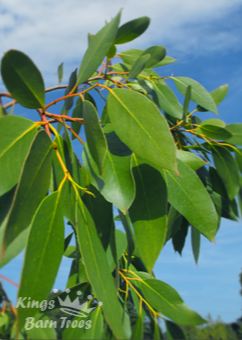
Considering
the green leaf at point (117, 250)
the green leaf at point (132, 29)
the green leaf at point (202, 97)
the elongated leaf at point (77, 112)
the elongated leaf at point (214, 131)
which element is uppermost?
the green leaf at point (202, 97)

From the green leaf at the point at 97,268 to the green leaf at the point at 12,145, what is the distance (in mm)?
97

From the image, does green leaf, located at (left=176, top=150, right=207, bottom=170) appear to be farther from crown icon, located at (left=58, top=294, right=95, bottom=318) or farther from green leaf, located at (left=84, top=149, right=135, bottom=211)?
crown icon, located at (left=58, top=294, right=95, bottom=318)

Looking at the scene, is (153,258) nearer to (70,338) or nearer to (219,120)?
(70,338)

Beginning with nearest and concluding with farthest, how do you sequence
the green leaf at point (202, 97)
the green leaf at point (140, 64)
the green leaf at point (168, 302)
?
Result: the green leaf at point (140, 64), the green leaf at point (168, 302), the green leaf at point (202, 97)

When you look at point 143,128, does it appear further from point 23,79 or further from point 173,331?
point 173,331

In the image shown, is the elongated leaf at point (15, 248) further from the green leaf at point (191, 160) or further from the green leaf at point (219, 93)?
the green leaf at point (219, 93)

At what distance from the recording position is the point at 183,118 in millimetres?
1231

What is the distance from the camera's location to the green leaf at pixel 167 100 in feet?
4.06

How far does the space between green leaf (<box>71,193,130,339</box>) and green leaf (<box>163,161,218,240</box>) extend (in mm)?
191

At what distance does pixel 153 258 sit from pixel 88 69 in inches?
11.5

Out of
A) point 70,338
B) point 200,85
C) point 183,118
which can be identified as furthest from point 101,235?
point 200,85

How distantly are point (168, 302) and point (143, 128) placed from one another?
42 centimetres

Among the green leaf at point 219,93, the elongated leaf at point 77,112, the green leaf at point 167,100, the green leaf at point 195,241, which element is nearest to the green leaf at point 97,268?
the elongated leaf at point 77,112

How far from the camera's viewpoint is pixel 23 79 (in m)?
0.73
